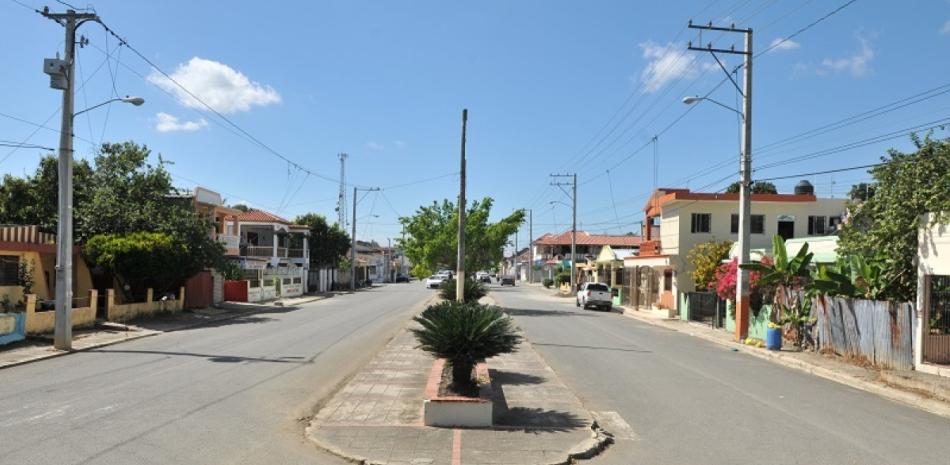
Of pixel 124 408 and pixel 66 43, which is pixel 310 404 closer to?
pixel 124 408

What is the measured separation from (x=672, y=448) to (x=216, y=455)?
16.7 ft

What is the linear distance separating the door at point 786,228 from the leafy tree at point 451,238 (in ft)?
47.9

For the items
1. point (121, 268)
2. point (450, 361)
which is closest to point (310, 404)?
point (450, 361)

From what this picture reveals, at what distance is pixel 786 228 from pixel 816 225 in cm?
174

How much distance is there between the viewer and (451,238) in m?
39.4

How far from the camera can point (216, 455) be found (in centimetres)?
757

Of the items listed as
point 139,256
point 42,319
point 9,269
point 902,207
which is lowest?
point 42,319

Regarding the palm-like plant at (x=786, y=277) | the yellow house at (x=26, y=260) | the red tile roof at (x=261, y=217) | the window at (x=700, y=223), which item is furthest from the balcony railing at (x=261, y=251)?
the palm-like plant at (x=786, y=277)

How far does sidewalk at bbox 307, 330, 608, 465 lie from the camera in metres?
7.79

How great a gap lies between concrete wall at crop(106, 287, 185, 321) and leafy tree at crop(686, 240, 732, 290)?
24344 millimetres

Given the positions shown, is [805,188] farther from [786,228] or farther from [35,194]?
[35,194]

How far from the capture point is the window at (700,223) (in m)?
39.4

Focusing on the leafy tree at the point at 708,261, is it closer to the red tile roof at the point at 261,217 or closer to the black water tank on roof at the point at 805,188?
the black water tank on roof at the point at 805,188

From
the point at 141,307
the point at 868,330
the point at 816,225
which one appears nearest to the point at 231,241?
the point at 141,307
